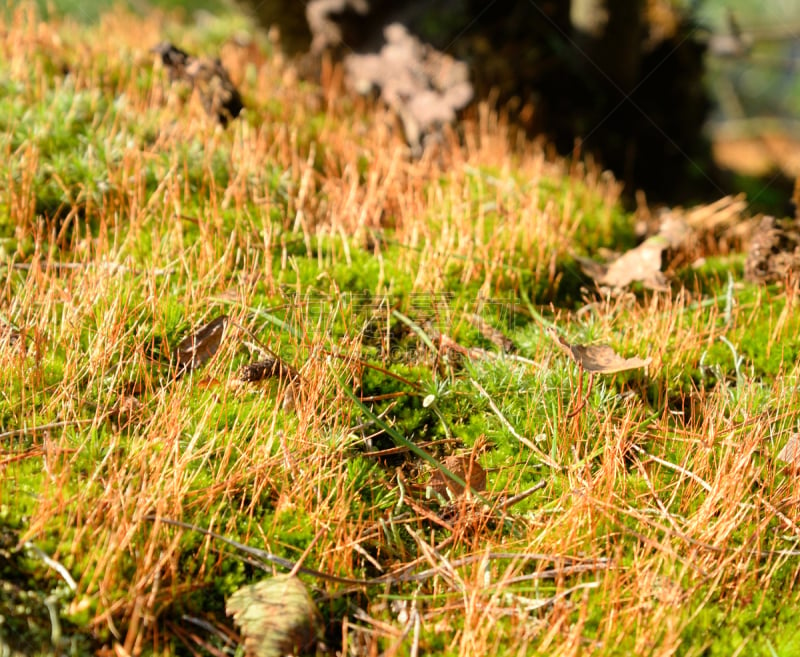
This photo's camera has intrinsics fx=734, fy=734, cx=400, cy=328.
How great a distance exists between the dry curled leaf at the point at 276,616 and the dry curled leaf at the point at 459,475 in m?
0.66

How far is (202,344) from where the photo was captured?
9.64 feet

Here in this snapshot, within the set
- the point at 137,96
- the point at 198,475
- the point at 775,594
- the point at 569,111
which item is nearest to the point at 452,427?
the point at 198,475

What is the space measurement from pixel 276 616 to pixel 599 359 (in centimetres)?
161

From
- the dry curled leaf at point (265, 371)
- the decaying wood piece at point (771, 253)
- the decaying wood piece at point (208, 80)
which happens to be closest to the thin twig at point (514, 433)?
the dry curled leaf at point (265, 371)

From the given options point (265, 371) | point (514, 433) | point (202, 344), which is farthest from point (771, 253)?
point (202, 344)

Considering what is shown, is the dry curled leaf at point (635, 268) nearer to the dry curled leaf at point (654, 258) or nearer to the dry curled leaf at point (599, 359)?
the dry curled leaf at point (654, 258)

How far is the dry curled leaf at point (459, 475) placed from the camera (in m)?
2.52

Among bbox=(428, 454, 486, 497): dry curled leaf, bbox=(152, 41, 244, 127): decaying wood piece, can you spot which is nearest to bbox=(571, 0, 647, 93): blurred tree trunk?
bbox=(152, 41, 244, 127): decaying wood piece

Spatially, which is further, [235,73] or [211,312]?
[235,73]

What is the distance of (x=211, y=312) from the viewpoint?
313cm

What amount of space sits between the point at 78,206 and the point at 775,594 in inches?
142

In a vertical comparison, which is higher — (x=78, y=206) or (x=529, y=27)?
(x=529, y=27)

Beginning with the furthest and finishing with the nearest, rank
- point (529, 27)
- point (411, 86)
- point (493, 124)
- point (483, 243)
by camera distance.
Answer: point (529, 27) < point (411, 86) < point (493, 124) < point (483, 243)

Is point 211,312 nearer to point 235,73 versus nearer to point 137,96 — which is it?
point 137,96
